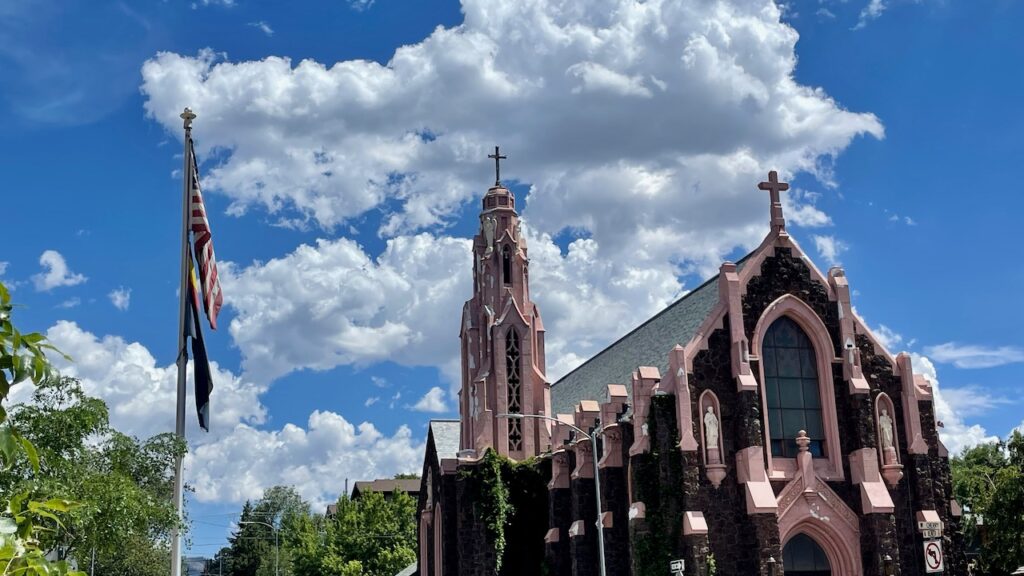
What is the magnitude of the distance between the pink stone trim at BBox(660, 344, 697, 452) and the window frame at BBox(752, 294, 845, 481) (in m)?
2.58

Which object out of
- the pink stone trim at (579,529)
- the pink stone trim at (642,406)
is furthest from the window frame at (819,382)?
Answer: the pink stone trim at (579,529)

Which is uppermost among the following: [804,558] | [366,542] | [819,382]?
[819,382]

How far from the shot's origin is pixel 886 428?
3366cm

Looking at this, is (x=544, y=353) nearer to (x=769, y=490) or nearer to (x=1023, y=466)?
(x=769, y=490)

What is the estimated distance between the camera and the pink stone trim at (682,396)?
31.3m

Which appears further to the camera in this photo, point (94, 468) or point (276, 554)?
point (276, 554)

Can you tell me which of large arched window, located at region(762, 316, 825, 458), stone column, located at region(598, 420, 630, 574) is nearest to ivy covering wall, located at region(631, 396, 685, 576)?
stone column, located at region(598, 420, 630, 574)

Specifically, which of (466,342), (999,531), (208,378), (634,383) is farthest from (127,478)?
(999,531)

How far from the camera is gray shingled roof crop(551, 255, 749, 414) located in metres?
38.0

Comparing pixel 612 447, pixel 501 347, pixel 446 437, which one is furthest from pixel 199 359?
pixel 446 437

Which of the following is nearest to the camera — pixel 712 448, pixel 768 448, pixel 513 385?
pixel 712 448

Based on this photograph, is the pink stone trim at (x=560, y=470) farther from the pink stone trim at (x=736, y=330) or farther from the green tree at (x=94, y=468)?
the green tree at (x=94, y=468)

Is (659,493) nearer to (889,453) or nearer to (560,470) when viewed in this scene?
(889,453)

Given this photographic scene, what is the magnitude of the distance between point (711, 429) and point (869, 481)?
5159 millimetres
